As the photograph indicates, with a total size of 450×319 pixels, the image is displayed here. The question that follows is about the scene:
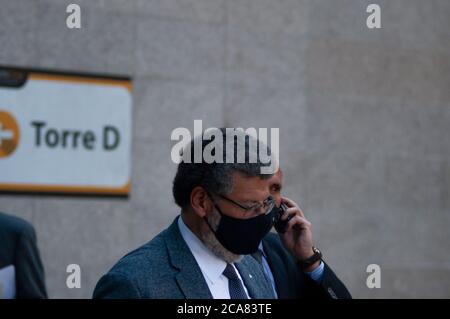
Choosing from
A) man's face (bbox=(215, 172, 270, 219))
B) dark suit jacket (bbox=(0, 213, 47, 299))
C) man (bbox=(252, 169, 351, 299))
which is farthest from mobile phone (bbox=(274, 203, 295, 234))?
dark suit jacket (bbox=(0, 213, 47, 299))

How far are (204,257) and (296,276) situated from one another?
2.66ft

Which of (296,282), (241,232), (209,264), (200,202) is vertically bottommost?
(296,282)

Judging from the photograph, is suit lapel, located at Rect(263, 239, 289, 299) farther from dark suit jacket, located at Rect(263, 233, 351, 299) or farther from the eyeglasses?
the eyeglasses

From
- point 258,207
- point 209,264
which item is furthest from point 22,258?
point 258,207

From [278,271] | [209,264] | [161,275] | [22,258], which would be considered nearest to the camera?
[161,275]

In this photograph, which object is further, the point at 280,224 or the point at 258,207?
the point at 280,224

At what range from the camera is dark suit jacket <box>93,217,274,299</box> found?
319cm

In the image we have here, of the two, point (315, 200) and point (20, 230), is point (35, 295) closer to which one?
point (20, 230)

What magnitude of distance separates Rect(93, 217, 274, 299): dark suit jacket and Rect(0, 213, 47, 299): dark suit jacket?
1.45 meters

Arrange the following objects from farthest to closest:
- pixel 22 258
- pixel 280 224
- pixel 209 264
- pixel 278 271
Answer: pixel 22 258, pixel 280 224, pixel 278 271, pixel 209 264

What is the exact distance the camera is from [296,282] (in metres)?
4.16

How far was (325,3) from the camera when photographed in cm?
821

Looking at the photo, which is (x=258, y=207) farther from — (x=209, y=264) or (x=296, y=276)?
(x=296, y=276)

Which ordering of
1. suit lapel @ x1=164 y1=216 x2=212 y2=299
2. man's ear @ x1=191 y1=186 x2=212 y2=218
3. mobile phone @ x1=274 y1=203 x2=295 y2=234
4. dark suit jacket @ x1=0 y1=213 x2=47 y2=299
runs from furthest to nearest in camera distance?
dark suit jacket @ x1=0 y1=213 x2=47 y2=299
mobile phone @ x1=274 y1=203 x2=295 y2=234
man's ear @ x1=191 y1=186 x2=212 y2=218
suit lapel @ x1=164 y1=216 x2=212 y2=299
